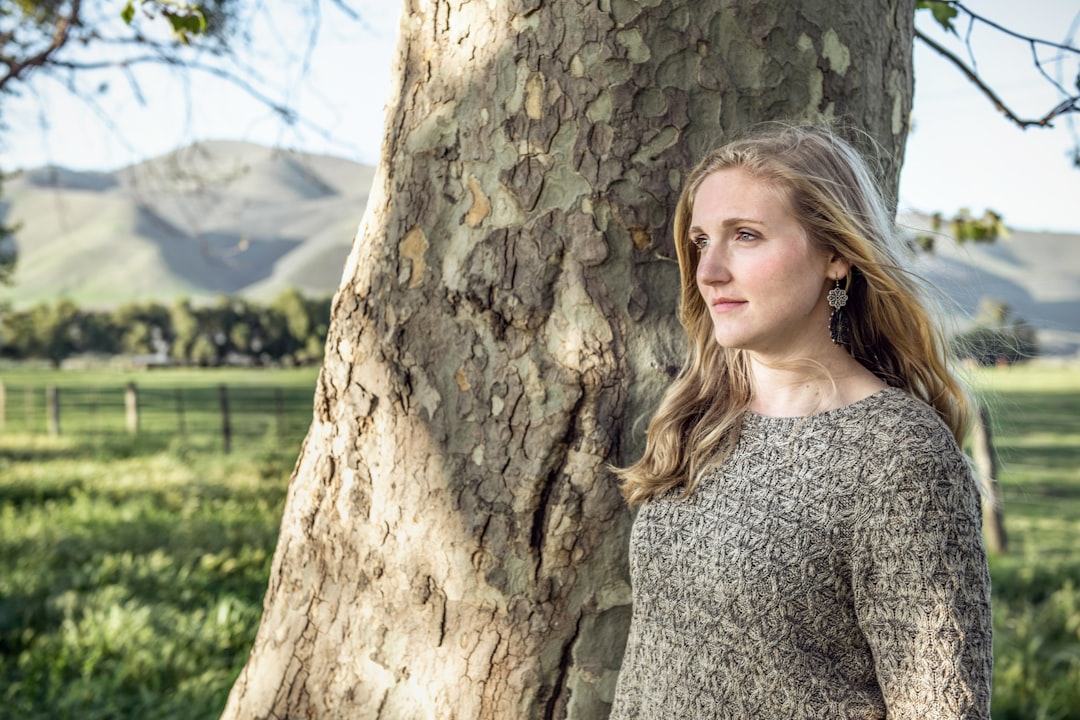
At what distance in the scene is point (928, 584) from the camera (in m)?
1.18

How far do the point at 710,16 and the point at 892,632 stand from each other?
1.13m

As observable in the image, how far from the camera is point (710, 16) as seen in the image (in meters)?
1.66

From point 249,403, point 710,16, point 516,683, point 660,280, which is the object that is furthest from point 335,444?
point 249,403

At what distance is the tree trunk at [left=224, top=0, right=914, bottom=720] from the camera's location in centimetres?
164

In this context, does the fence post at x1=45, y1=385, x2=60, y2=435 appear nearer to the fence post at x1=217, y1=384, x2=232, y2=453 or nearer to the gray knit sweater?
the fence post at x1=217, y1=384, x2=232, y2=453

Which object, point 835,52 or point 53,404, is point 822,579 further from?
point 53,404

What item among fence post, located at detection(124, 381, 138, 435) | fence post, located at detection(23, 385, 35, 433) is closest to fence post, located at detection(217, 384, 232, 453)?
fence post, located at detection(124, 381, 138, 435)

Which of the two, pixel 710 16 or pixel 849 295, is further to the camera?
pixel 710 16

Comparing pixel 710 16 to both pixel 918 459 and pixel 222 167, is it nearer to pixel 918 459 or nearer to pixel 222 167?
pixel 918 459

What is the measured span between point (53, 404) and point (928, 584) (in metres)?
13.7

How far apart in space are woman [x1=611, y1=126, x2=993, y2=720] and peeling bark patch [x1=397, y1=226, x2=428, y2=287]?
502 millimetres

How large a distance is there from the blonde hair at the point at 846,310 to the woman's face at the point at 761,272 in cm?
2

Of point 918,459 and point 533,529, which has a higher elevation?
point 918,459

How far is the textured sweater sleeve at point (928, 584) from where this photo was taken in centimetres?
119
